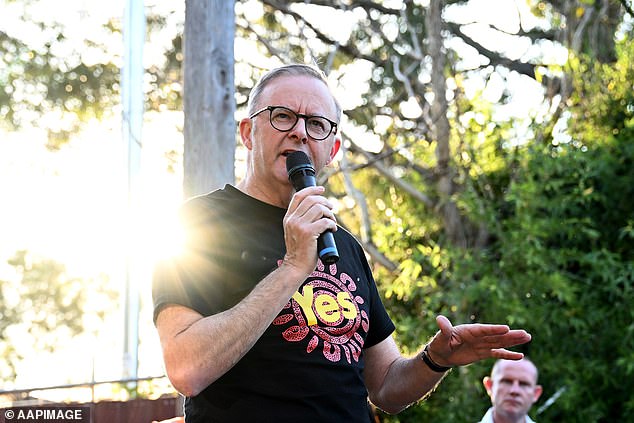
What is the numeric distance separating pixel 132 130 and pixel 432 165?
9.19 ft

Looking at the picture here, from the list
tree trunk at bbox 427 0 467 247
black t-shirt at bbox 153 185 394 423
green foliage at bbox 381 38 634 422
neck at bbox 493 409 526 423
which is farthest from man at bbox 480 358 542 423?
black t-shirt at bbox 153 185 394 423

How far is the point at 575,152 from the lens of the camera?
6.04 m

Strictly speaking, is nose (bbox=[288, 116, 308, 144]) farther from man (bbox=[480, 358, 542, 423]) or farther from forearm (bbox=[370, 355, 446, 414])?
man (bbox=[480, 358, 542, 423])

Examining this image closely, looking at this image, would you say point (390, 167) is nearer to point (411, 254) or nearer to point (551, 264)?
point (411, 254)

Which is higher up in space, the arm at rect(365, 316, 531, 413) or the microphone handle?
the microphone handle

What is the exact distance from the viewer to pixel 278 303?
157 centimetres

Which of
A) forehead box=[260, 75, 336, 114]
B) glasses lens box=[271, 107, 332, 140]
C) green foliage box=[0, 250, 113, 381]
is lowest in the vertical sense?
glasses lens box=[271, 107, 332, 140]

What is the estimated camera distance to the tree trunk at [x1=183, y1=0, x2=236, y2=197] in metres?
3.37

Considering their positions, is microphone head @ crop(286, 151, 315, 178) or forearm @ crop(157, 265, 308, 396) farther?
microphone head @ crop(286, 151, 315, 178)

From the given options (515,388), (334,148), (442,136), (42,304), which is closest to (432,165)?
(442,136)

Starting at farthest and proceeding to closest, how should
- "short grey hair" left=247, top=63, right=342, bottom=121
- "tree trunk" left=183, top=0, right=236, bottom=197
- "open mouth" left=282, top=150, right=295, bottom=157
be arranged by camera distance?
"tree trunk" left=183, top=0, right=236, bottom=197, "short grey hair" left=247, top=63, right=342, bottom=121, "open mouth" left=282, top=150, right=295, bottom=157

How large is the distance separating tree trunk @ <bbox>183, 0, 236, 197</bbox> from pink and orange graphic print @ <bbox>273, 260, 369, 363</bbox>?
1.58 meters

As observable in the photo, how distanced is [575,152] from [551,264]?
0.77 meters

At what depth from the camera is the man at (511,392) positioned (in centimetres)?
432
